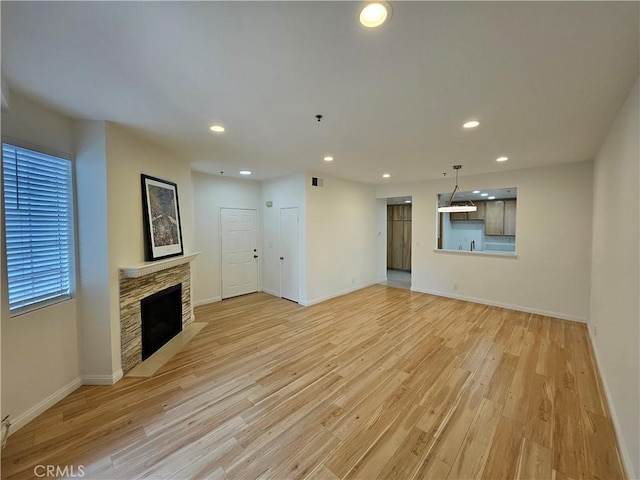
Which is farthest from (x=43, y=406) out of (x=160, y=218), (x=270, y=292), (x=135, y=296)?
(x=270, y=292)

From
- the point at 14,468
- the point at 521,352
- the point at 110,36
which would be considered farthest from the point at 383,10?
the point at 521,352

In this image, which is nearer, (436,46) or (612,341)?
(436,46)

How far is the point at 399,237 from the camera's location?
8828 millimetres

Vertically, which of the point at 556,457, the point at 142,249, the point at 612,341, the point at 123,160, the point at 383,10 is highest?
the point at 383,10

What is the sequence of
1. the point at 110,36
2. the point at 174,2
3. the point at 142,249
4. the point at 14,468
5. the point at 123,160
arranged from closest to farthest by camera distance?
1. the point at 174,2
2. the point at 110,36
3. the point at 14,468
4. the point at 123,160
5. the point at 142,249

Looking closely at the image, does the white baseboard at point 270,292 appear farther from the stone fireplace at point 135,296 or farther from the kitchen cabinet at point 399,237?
the kitchen cabinet at point 399,237

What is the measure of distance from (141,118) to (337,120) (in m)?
1.96

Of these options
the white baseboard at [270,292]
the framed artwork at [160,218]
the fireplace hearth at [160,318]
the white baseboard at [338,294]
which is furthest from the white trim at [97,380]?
the white baseboard at [270,292]

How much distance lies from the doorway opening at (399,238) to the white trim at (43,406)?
7.62m

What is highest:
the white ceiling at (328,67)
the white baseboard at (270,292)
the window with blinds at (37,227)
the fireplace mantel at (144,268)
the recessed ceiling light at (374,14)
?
the white ceiling at (328,67)

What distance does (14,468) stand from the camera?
1665 mm

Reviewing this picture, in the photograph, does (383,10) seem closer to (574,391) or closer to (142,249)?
(142,249)

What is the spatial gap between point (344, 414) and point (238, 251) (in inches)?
171

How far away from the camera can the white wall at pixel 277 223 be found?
5.03m
